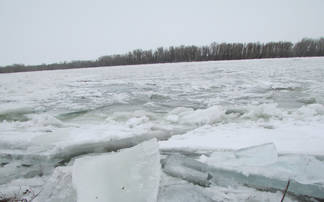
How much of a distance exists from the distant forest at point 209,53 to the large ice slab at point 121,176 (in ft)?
132

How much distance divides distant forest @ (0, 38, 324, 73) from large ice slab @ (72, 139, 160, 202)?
40181 millimetres

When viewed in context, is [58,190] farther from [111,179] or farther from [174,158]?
[174,158]

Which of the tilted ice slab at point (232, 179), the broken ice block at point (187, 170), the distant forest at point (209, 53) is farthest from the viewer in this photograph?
the distant forest at point (209, 53)

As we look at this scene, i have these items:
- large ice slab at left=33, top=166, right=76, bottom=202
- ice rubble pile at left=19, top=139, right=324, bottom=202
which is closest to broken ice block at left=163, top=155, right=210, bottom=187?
ice rubble pile at left=19, top=139, right=324, bottom=202

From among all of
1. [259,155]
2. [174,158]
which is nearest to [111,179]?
[174,158]

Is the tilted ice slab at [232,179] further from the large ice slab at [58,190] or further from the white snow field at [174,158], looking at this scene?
the large ice slab at [58,190]

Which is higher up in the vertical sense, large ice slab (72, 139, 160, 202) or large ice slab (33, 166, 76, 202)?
large ice slab (72, 139, 160, 202)

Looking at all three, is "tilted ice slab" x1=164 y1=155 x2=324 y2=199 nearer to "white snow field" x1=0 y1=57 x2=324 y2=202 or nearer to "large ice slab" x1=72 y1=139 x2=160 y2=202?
"white snow field" x1=0 y1=57 x2=324 y2=202

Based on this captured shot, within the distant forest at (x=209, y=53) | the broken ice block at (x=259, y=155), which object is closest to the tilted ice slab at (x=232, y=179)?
the broken ice block at (x=259, y=155)

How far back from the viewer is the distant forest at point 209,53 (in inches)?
1372

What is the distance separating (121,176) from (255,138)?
4.26 ft

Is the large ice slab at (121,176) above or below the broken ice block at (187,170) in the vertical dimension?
above

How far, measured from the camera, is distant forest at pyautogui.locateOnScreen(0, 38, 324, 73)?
34844 millimetres

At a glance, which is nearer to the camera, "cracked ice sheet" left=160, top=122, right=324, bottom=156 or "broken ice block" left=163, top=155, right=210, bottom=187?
"broken ice block" left=163, top=155, right=210, bottom=187
